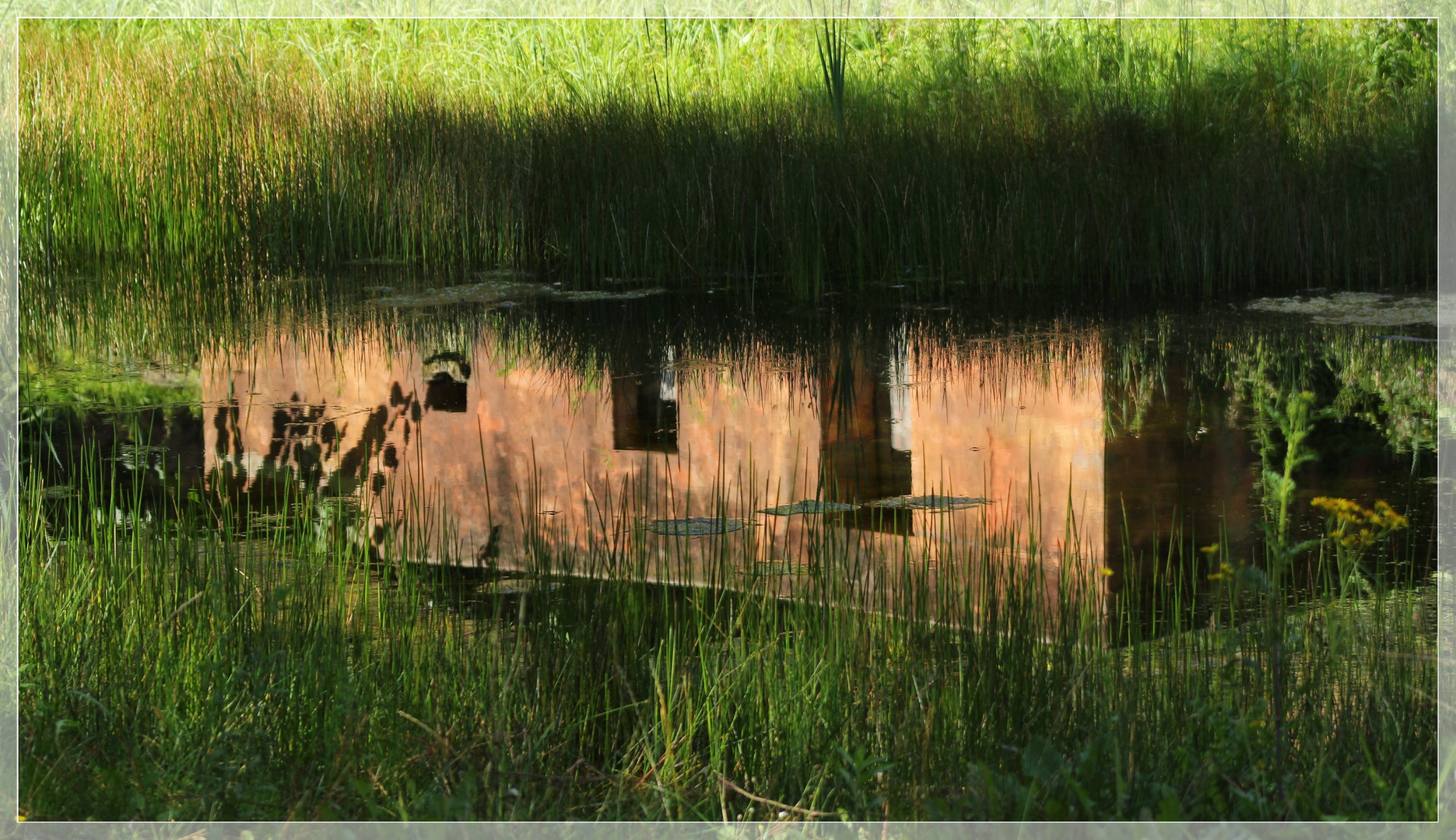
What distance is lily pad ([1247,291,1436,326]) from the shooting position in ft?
20.7

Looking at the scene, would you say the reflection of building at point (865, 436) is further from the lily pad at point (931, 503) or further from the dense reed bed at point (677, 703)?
the dense reed bed at point (677, 703)

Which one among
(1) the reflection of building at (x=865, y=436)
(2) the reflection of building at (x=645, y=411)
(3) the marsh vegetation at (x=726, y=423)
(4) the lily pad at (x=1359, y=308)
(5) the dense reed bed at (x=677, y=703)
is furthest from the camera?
(4) the lily pad at (x=1359, y=308)

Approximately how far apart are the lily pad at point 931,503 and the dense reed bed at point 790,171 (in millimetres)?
3462

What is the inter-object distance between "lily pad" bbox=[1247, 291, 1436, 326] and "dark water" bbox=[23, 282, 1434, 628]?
0.66 feet

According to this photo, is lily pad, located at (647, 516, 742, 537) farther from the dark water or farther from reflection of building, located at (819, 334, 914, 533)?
reflection of building, located at (819, 334, 914, 533)

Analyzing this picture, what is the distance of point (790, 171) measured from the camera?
7.74 m

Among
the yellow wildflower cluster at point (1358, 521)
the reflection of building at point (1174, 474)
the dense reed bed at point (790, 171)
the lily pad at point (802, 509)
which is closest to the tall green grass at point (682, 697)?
the yellow wildflower cluster at point (1358, 521)

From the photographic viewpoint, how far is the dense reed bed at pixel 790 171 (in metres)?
7.45

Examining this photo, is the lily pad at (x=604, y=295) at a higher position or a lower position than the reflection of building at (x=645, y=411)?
higher

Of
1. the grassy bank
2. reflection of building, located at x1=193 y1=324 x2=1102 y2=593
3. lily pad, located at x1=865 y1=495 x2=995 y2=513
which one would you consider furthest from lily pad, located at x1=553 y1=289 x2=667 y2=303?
the grassy bank

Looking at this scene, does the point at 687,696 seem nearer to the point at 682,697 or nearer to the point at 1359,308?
the point at 682,697

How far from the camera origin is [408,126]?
853 cm

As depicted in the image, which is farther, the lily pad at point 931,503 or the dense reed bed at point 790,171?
the dense reed bed at point 790,171

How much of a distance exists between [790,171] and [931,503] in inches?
167
